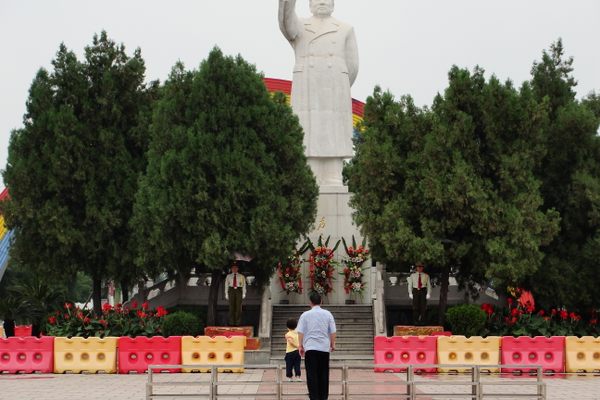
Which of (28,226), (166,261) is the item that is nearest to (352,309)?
(166,261)

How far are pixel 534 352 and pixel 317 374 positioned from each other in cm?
868

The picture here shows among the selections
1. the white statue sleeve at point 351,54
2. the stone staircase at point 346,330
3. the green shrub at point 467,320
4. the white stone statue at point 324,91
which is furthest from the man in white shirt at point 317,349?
the white statue sleeve at point 351,54

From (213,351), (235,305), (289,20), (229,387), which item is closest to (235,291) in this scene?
(235,305)

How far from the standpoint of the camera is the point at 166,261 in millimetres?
23062

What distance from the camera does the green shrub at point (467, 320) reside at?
877 inches

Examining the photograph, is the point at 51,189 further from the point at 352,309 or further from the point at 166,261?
the point at 352,309

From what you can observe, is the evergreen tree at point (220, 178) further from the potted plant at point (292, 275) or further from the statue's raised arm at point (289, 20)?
the statue's raised arm at point (289, 20)

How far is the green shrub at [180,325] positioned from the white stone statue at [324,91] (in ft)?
23.7

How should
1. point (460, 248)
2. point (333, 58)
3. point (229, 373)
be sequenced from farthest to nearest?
1. point (333, 58)
2. point (460, 248)
3. point (229, 373)

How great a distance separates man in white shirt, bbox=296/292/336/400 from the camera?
11711 millimetres

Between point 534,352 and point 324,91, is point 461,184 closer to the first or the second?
point 534,352

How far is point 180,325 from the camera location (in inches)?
874

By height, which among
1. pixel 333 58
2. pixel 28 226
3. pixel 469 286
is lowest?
pixel 469 286

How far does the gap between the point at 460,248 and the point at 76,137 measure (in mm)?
9911
